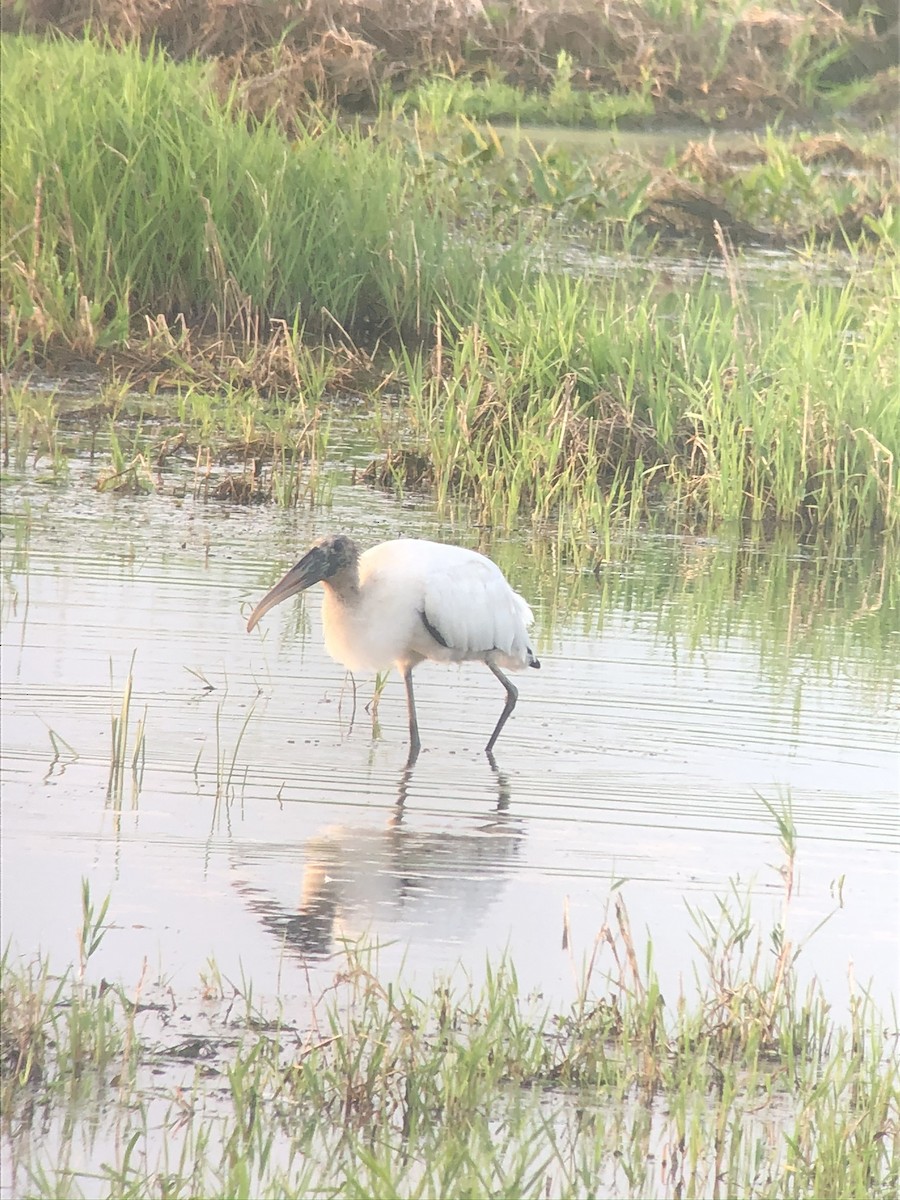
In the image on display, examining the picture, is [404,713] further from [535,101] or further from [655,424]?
[535,101]

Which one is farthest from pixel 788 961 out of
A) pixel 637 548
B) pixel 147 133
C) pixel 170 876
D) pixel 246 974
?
pixel 147 133

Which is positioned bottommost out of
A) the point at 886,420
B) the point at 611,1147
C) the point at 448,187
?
the point at 611,1147

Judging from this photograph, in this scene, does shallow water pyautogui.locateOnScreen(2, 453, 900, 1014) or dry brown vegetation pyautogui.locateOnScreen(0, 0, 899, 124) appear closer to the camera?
shallow water pyautogui.locateOnScreen(2, 453, 900, 1014)

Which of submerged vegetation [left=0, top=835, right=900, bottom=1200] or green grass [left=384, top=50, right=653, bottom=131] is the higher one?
green grass [left=384, top=50, right=653, bottom=131]

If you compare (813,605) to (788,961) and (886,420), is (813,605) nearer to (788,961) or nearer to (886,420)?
(886,420)

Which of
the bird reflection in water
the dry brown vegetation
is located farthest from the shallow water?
the dry brown vegetation

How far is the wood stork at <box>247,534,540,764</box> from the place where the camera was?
6.29m

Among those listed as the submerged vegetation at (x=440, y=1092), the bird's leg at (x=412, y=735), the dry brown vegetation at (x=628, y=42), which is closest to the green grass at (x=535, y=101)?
the dry brown vegetation at (x=628, y=42)

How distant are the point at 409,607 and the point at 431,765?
64 centimetres

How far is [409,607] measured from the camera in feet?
20.7

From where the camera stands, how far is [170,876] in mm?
4621

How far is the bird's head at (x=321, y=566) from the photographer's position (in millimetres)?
6320

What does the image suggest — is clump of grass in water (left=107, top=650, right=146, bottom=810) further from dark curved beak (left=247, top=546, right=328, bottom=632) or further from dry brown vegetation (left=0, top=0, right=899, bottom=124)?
dry brown vegetation (left=0, top=0, right=899, bottom=124)

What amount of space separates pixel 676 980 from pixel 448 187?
1031 cm
